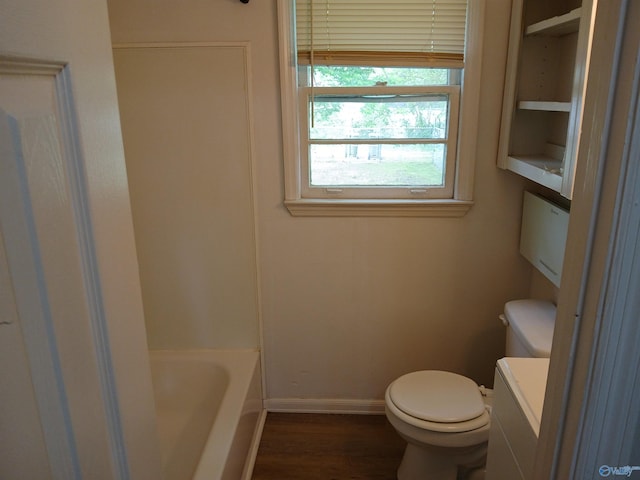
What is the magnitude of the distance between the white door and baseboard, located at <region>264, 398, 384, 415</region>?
1.85 meters

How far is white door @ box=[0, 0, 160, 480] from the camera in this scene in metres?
0.50

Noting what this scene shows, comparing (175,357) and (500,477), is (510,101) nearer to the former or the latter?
(500,477)

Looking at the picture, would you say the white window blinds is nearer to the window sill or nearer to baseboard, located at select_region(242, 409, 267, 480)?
the window sill

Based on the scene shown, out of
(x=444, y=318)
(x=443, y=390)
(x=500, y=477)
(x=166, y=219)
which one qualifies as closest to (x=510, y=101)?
(x=444, y=318)

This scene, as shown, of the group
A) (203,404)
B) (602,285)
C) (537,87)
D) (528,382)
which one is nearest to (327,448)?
(203,404)

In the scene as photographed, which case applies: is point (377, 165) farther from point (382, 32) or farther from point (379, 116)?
point (382, 32)

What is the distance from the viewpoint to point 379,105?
85.6 inches

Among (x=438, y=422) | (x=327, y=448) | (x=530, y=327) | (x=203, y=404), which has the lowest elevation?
(x=327, y=448)

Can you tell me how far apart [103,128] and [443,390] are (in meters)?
1.68

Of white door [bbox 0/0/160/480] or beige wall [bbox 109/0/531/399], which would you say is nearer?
white door [bbox 0/0/160/480]

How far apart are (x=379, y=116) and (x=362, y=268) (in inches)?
27.1

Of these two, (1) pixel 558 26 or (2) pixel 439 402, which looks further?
(2) pixel 439 402

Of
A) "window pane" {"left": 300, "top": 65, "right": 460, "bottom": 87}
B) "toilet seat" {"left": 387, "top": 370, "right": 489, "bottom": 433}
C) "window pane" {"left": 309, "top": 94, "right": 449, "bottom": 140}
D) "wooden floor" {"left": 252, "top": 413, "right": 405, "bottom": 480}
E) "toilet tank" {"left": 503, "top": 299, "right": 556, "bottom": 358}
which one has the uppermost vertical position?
"window pane" {"left": 300, "top": 65, "right": 460, "bottom": 87}

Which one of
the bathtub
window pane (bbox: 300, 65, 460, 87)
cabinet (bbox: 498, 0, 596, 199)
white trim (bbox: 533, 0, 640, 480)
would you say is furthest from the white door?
window pane (bbox: 300, 65, 460, 87)
